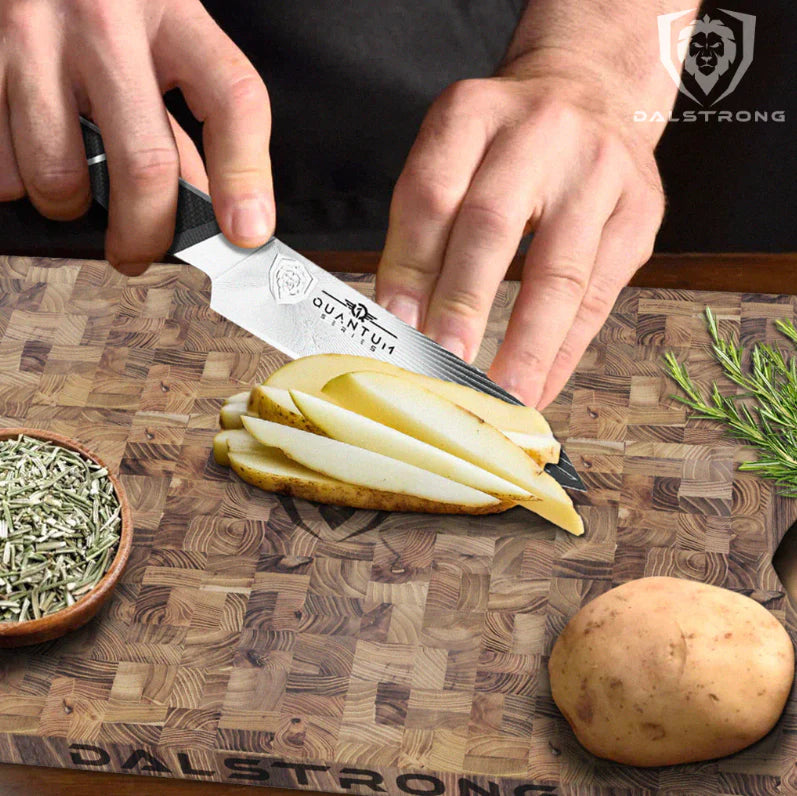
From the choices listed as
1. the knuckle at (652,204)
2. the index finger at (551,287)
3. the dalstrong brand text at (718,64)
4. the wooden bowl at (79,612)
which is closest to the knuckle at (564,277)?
the index finger at (551,287)

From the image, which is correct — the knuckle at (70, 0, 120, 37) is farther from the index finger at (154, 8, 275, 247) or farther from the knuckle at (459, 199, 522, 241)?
the knuckle at (459, 199, 522, 241)

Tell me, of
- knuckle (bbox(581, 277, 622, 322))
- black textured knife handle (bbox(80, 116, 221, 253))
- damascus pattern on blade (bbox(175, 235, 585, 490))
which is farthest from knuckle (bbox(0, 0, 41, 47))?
knuckle (bbox(581, 277, 622, 322))

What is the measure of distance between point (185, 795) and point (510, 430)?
2.83 ft

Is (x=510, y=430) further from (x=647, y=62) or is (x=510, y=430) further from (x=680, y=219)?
(x=680, y=219)

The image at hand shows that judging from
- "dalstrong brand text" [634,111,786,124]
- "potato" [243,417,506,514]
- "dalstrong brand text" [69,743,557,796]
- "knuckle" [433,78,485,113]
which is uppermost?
"knuckle" [433,78,485,113]

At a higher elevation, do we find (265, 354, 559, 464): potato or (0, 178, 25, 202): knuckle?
(0, 178, 25, 202): knuckle

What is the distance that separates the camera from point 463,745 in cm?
165

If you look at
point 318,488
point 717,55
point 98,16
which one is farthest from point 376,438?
point 717,55

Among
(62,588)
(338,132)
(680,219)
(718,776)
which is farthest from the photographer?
(680,219)

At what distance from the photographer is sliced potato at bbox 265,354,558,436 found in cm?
185

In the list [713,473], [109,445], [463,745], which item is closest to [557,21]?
[713,473]

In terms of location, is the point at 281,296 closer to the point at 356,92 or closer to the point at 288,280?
the point at 288,280

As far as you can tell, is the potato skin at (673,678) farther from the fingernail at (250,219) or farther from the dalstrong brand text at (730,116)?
the dalstrong brand text at (730,116)

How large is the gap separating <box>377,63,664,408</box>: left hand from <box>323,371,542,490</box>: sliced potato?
13cm
